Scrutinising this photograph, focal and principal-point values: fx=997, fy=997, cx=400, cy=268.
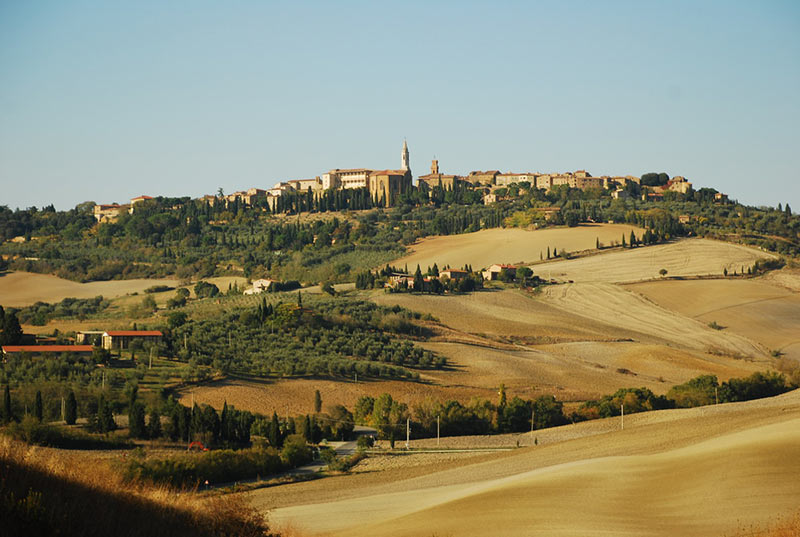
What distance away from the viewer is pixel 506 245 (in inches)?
4911

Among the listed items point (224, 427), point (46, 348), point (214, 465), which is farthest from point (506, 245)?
point (214, 465)

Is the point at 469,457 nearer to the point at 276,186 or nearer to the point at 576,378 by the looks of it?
the point at 576,378

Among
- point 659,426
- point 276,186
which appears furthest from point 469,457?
point 276,186

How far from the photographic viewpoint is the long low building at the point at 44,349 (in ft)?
202

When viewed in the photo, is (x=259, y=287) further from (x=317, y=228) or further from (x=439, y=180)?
(x=439, y=180)

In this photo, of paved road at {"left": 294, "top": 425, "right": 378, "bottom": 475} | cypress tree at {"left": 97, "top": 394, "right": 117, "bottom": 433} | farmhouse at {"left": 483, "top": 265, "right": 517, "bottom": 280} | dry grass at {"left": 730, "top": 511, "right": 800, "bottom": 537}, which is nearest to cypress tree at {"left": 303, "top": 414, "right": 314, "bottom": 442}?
paved road at {"left": 294, "top": 425, "right": 378, "bottom": 475}

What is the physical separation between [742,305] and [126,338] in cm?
5714

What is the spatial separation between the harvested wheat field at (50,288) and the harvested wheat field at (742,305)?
186 ft

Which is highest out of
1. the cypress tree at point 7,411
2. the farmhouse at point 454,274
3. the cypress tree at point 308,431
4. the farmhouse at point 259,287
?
the farmhouse at point 454,274

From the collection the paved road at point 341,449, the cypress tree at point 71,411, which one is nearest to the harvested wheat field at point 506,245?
the paved road at point 341,449

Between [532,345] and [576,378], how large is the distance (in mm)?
11698

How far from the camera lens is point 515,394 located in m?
63.5

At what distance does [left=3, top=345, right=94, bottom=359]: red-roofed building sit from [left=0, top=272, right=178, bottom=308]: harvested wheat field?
43174mm

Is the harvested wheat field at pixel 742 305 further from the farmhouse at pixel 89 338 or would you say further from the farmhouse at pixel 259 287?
the farmhouse at pixel 89 338
